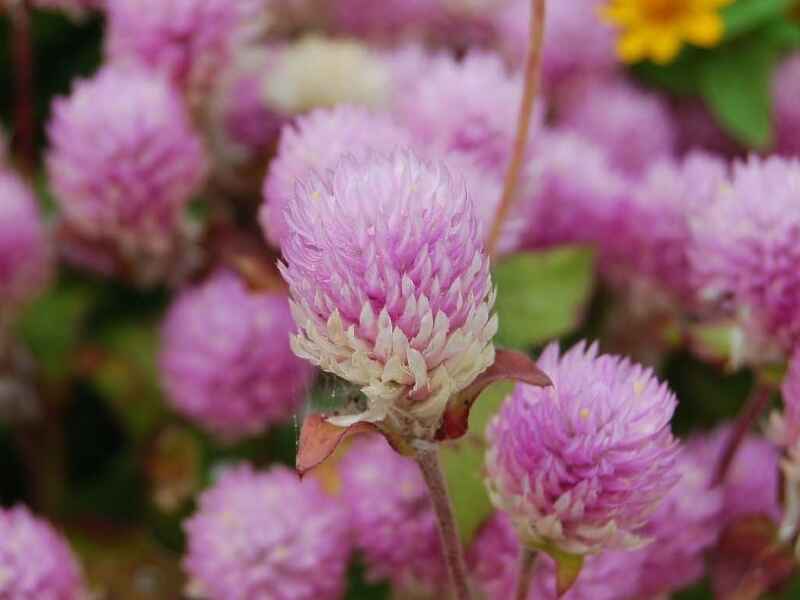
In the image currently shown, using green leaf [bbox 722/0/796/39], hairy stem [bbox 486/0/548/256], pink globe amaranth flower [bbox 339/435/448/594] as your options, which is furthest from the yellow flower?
pink globe amaranth flower [bbox 339/435/448/594]

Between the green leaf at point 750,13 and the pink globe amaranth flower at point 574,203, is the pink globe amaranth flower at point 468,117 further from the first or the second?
the green leaf at point 750,13

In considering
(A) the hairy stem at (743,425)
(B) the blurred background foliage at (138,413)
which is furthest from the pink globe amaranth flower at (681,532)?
(B) the blurred background foliage at (138,413)

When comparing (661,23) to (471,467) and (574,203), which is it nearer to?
(574,203)

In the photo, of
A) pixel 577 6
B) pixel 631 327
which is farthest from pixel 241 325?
pixel 577 6

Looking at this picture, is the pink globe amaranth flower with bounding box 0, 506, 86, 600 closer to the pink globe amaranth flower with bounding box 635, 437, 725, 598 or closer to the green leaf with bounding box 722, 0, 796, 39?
the pink globe amaranth flower with bounding box 635, 437, 725, 598

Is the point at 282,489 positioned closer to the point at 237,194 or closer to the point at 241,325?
the point at 241,325

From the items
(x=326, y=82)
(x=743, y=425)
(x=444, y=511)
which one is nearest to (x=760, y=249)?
(x=743, y=425)
